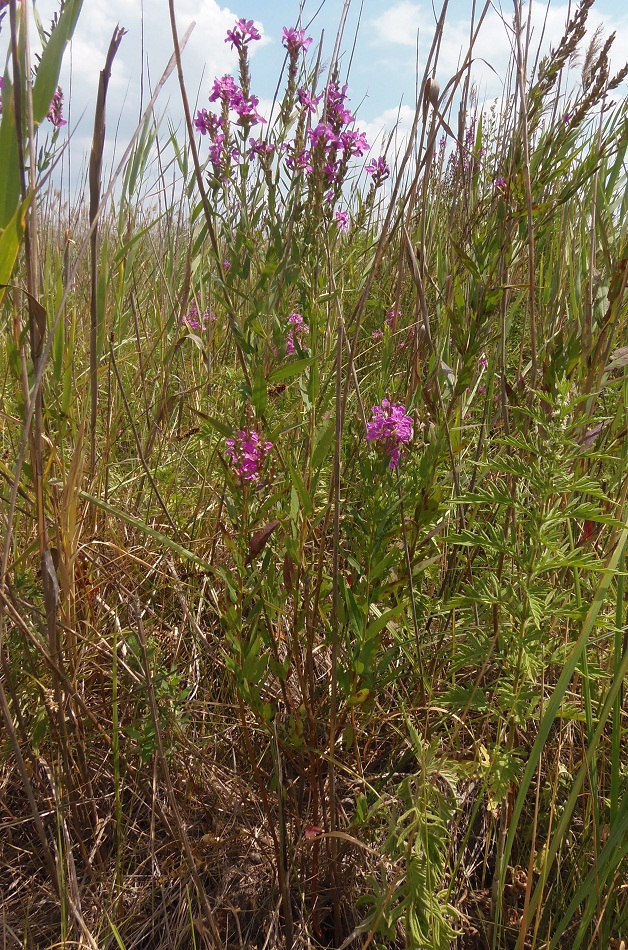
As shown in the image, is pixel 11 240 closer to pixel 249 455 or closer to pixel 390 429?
pixel 249 455

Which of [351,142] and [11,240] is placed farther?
[351,142]

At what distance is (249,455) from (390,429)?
0.24 metres

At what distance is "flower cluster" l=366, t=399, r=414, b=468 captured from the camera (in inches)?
41.9

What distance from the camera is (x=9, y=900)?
1.11 metres

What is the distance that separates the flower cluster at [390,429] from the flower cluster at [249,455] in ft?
0.58

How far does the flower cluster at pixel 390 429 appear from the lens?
1.07 m

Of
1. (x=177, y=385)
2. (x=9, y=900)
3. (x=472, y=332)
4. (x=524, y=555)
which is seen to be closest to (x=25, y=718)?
(x=9, y=900)

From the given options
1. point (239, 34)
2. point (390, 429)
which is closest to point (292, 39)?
point (239, 34)

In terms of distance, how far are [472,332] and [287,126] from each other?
64cm

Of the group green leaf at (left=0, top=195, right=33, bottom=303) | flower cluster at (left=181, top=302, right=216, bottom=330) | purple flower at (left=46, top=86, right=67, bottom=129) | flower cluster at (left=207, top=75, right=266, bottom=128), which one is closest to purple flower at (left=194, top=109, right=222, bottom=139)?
flower cluster at (left=207, top=75, right=266, bottom=128)

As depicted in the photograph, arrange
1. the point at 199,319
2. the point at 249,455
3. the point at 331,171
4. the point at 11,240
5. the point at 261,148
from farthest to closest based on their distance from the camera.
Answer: the point at 199,319
the point at 261,148
the point at 331,171
the point at 249,455
the point at 11,240

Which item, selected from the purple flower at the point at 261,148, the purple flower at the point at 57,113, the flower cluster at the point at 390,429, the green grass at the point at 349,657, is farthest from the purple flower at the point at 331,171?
the purple flower at the point at 57,113

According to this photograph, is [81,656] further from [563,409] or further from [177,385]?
[177,385]

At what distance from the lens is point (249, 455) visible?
1.07m
